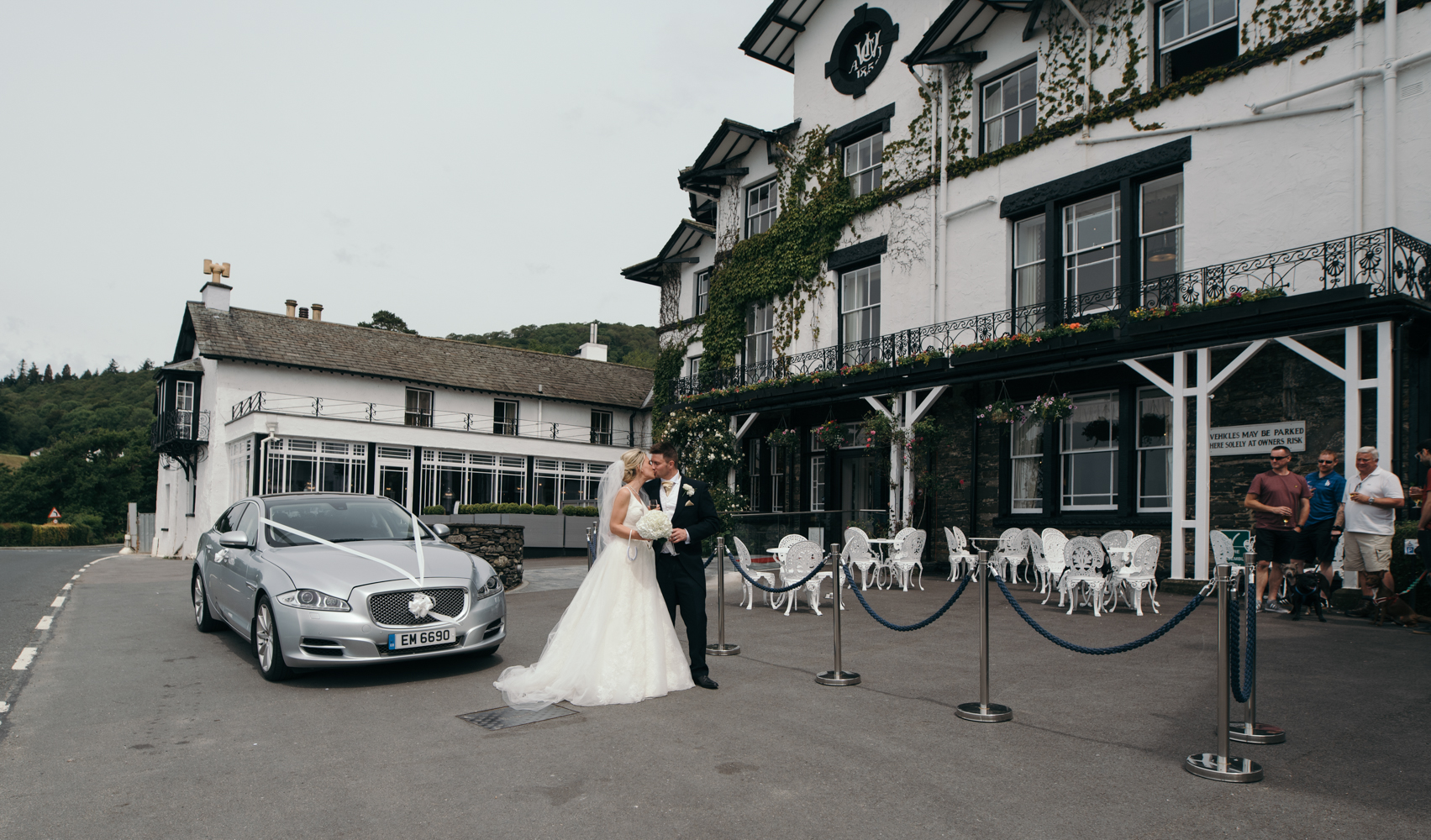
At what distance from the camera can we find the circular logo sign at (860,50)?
797 inches

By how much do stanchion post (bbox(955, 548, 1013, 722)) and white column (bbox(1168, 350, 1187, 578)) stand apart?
8.92 meters

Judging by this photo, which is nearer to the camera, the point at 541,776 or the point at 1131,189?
the point at 541,776

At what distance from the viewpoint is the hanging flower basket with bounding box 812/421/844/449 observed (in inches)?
776

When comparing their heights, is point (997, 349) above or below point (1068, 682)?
above

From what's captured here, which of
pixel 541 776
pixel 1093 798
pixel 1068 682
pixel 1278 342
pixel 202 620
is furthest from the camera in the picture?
pixel 1278 342

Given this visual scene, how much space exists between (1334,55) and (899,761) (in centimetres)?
1345

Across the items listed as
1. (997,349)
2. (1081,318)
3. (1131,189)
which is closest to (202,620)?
(997,349)

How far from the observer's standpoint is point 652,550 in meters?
7.12

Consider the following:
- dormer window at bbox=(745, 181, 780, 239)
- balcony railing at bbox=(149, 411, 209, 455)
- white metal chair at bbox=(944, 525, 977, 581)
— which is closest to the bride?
white metal chair at bbox=(944, 525, 977, 581)

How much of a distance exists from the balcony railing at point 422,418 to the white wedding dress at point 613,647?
23.5m

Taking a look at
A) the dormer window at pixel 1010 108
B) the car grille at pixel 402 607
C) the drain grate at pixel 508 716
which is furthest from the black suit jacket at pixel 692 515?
the dormer window at pixel 1010 108

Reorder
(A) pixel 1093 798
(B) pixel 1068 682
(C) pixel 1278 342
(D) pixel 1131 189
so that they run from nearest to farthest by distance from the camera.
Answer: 1. (A) pixel 1093 798
2. (B) pixel 1068 682
3. (C) pixel 1278 342
4. (D) pixel 1131 189

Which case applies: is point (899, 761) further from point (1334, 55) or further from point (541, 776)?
point (1334, 55)

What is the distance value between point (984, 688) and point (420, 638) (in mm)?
4237
